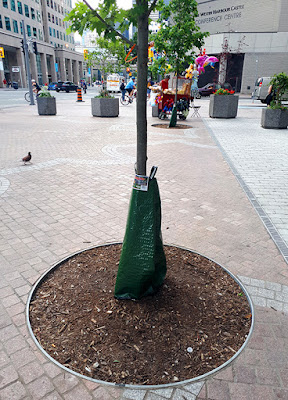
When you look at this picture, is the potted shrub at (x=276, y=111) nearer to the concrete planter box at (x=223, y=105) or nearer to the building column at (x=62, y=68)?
the concrete planter box at (x=223, y=105)

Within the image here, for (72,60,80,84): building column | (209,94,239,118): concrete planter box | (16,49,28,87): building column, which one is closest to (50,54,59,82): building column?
(16,49,28,87): building column

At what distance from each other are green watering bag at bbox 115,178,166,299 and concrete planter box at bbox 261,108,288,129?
1275 cm

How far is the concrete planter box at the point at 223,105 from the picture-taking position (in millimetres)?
17344

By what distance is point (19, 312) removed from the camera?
306 centimetres

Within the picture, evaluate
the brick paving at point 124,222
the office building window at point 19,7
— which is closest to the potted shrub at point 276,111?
the brick paving at point 124,222

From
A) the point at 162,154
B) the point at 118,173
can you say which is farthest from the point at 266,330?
the point at 162,154

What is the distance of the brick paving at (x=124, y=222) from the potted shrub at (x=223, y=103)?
6.29 metres

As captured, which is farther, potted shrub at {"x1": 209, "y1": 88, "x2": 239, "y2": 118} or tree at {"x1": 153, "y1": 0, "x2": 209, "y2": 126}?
potted shrub at {"x1": 209, "y1": 88, "x2": 239, "y2": 118}

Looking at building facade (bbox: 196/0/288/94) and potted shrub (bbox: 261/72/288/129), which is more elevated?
building facade (bbox: 196/0/288/94)

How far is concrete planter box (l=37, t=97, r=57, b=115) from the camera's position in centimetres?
1792

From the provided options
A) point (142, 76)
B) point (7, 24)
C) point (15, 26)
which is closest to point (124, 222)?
point (142, 76)

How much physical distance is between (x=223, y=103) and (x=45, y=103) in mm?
10015

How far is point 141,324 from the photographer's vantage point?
9.45 feet

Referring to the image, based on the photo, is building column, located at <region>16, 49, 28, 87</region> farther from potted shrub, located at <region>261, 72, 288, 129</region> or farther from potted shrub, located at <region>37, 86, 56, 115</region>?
potted shrub, located at <region>261, 72, 288, 129</region>
